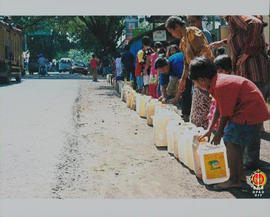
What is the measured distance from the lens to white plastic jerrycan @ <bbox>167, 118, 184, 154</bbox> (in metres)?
5.60

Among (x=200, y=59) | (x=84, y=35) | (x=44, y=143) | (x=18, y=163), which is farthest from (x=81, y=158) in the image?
(x=84, y=35)

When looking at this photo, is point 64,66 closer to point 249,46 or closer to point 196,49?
point 196,49

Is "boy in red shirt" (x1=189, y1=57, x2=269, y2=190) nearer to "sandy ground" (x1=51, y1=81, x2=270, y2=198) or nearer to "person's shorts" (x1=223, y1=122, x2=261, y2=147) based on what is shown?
"person's shorts" (x1=223, y1=122, x2=261, y2=147)

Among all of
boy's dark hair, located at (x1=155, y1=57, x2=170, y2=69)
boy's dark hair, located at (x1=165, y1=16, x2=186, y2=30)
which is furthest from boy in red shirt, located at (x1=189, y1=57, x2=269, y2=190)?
boy's dark hair, located at (x1=155, y1=57, x2=170, y2=69)

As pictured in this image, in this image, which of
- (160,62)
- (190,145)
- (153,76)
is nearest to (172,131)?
(190,145)

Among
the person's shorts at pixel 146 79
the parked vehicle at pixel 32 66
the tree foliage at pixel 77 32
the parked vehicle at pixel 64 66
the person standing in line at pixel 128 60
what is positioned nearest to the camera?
the person's shorts at pixel 146 79

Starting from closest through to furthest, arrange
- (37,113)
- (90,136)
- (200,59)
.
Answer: (200,59), (90,136), (37,113)

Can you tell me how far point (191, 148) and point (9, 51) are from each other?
18.2 meters

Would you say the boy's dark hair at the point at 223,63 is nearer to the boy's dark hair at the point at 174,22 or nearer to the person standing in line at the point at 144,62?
the boy's dark hair at the point at 174,22

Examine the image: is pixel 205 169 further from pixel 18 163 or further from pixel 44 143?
pixel 44 143

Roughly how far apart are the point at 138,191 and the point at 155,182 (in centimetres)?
32

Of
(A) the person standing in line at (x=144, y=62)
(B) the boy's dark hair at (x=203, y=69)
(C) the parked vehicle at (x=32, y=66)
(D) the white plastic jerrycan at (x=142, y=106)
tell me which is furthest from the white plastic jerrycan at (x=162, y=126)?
(C) the parked vehicle at (x=32, y=66)

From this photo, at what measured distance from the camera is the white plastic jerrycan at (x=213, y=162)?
14.4 ft

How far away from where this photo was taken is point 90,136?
290 inches
